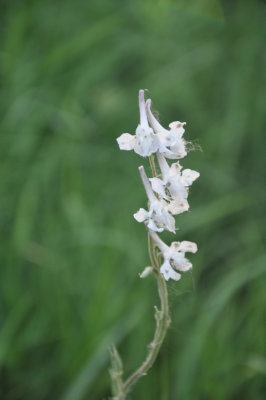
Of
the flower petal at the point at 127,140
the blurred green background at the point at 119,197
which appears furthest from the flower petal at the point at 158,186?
the blurred green background at the point at 119,197

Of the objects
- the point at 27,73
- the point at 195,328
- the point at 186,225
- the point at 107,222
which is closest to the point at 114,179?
the point at 107,222

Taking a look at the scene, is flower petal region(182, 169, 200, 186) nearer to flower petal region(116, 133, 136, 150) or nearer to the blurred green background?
flower petal region(116, 133, 136, 150)

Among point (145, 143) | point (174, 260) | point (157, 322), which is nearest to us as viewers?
point (145, 143)

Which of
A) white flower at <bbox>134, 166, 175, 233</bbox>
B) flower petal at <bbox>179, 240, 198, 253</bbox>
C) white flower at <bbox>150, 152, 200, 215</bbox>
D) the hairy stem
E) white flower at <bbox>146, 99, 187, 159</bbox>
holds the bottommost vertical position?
the hairy stem

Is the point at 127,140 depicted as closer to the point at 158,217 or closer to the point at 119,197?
the point at 158,217

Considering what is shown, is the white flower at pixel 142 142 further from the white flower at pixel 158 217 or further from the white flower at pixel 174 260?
the white flower at pixel 174 260

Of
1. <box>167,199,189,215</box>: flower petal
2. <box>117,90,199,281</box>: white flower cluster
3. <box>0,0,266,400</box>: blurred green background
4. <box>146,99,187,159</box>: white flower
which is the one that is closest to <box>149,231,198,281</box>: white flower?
<box>117,90,199,281</box>: white flower cluster

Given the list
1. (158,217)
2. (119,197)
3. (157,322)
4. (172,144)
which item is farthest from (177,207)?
(119,197)
